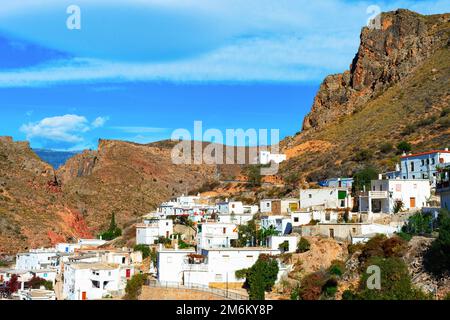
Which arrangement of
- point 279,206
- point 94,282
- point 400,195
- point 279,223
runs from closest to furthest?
point 94,282 < point 400,195 < point 279,223 < point 279,206

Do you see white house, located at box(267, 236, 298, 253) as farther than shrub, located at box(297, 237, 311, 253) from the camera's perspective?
Yes

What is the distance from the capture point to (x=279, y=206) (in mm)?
50688

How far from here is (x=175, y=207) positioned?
62.1m

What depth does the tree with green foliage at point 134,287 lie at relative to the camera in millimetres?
36906

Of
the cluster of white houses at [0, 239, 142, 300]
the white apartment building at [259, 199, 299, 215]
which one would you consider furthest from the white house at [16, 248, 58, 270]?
the white apartment building at [259, 199, 299, 215]

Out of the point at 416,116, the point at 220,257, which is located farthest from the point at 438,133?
the point at 220,257

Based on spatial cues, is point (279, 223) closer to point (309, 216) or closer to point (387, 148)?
point (309, 216)

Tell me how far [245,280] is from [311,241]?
453 centimetres

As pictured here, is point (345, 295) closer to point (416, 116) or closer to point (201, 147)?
point (416, 116)

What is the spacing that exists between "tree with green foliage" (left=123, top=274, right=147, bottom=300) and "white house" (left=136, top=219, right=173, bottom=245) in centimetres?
1248

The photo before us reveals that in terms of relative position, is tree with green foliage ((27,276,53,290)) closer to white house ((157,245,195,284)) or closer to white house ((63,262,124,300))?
white house ((63,262,124,300))

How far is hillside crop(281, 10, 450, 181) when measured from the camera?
66463 mm

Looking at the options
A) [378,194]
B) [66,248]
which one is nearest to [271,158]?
[66,248]

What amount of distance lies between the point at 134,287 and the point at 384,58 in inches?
2581
